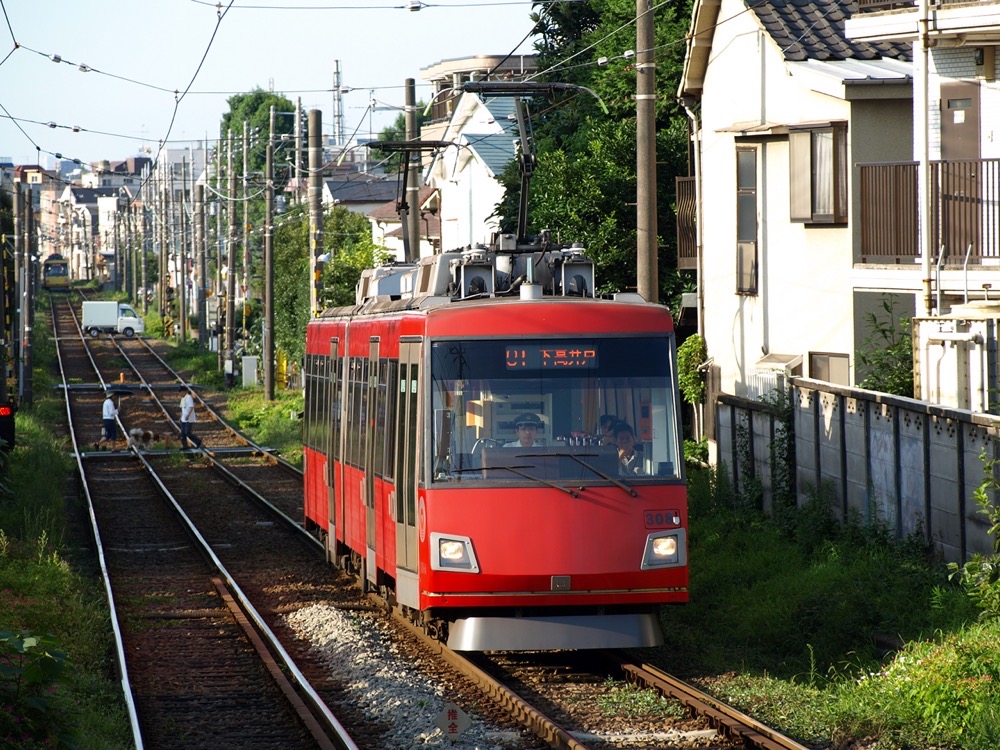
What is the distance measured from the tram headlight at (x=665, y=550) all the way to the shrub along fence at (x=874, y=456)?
241cm

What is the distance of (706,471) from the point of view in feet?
68.8

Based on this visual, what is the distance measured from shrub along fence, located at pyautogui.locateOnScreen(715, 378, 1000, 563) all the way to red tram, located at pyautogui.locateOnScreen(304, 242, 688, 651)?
8.63 ft

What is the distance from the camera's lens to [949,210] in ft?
57.0

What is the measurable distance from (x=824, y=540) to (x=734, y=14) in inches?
420

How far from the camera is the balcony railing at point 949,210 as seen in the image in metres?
17.0

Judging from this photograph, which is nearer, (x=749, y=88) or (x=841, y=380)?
(x=841, y=380)

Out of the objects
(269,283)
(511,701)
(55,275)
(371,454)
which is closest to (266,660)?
(371,454)

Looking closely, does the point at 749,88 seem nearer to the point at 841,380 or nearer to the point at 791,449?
the point at 841,380

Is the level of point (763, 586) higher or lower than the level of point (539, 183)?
lower

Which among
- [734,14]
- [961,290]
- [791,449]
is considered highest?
[734,14]

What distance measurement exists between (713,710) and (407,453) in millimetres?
3513

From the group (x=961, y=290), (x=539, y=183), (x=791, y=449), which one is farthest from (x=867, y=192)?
(x=539, y=183)

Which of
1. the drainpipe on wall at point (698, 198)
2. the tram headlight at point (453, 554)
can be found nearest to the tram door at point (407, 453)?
the tram headlight at point (453, 554)

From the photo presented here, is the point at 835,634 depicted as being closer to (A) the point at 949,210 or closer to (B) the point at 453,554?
(B) the point at 453,554
